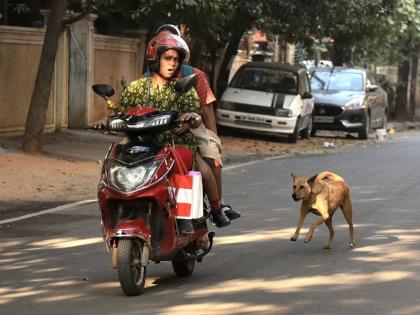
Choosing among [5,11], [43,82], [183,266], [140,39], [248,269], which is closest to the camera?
[183,266]

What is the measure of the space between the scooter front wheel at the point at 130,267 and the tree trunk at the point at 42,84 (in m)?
9.10

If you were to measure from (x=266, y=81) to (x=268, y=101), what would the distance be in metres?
1.07

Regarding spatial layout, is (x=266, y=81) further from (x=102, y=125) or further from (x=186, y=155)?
(x=102, y=125)

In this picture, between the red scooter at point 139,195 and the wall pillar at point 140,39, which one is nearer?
the red scooter at point 139,195

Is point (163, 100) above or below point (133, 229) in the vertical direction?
above

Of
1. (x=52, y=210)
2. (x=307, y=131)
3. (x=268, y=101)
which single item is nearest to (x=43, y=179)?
(x=52, y=210)

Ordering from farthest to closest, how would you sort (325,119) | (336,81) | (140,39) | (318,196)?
(336,81), (325,119), (140,39), (318,196)

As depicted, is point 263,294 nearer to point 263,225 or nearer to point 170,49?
point 170,49

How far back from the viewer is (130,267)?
5.92m

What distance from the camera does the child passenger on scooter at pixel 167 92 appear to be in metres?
6.38

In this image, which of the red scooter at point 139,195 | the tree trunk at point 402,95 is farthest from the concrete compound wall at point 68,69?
the tree trunk at point 402,95

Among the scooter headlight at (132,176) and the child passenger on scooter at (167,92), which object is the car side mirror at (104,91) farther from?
the scooter headlight at (132,176)

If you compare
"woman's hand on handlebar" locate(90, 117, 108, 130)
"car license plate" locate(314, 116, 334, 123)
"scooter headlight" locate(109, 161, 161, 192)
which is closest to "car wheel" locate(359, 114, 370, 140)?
"car license plate" locate(314, 116, 334, 123)

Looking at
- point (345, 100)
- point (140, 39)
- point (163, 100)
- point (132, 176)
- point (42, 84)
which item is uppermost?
point (140, 39)
